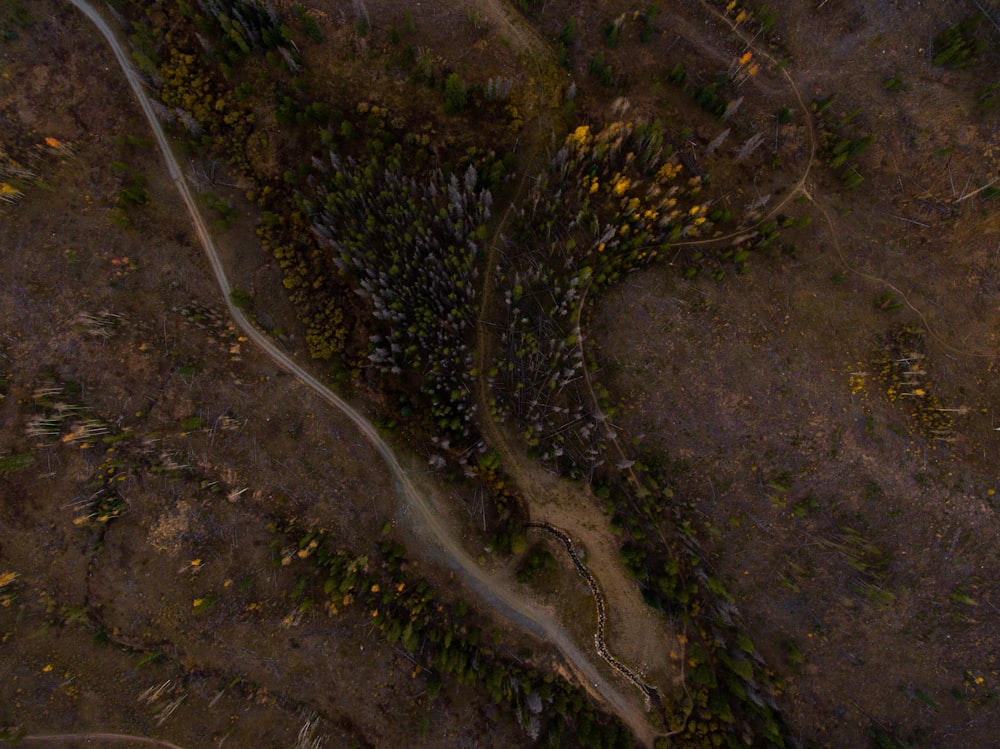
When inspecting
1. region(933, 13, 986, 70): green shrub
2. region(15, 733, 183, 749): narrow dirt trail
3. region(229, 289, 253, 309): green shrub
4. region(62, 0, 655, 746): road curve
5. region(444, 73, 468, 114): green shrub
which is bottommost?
region(15, 733, 183, 749): narrow dirt trail

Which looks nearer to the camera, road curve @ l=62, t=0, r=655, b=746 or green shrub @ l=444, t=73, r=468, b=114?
green shrub @ l=444, t=73, r=468, b=114

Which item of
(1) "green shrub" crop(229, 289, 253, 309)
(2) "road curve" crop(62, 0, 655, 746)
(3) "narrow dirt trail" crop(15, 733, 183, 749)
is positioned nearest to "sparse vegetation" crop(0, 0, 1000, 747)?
(1) "green shrub" crop(229, 289, 253, 309)

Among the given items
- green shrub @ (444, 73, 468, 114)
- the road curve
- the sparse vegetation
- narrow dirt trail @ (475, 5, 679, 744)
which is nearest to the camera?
green shrub @ (444, 73, 468, 114)

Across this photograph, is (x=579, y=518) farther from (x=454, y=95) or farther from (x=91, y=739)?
(x=91, y=739)

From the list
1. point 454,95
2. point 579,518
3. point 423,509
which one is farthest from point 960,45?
point 423,509

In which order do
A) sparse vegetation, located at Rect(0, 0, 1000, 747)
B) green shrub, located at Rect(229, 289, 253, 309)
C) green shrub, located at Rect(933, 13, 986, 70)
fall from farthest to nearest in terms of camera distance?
green shrub, located at Rect(229, 289, 253, 309) < sparse vegetation, located at Rect(0, 0, 1000, 747) < green shrub, located at Rect(933, 13, 986, 70)

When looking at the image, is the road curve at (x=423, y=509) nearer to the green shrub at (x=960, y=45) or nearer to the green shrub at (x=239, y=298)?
the green shrub at (x=239, y=298)

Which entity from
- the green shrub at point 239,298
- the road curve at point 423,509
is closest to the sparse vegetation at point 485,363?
the green shrub at point 239,298

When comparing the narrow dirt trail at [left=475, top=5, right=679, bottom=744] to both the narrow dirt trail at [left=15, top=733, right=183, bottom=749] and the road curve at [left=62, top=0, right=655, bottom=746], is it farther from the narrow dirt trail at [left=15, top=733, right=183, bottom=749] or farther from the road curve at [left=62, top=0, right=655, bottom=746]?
the narrow dirt trail at [left=15, top=733, right=183, bottom=749]
